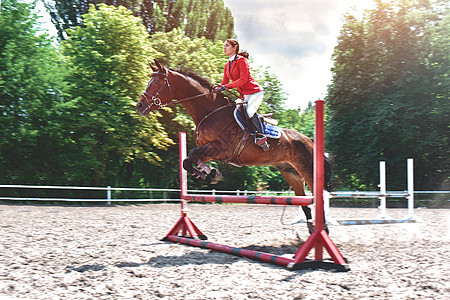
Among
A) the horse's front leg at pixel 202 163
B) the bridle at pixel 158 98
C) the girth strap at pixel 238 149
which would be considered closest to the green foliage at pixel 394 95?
the girth strap at pixel 238 149

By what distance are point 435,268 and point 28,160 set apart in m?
17.9

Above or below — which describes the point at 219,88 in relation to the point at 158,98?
above

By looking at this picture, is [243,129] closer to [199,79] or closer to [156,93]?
[199,79]

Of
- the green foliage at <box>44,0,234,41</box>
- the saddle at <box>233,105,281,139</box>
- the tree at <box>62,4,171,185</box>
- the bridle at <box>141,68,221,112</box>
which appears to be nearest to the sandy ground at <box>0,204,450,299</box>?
the saddle at <box>233,105,281,139</box>

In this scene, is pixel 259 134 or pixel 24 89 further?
pixel 24 89

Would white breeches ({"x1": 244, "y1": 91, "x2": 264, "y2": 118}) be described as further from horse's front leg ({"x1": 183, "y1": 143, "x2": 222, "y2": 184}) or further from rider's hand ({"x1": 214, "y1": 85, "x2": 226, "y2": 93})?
horse's front leg ({"x1": 183, "y1": 143, "x2": 222, "y2": 184})

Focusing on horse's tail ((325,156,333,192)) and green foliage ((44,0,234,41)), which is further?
green foliage ((44,0,234,41))

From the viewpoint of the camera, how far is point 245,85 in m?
6.00

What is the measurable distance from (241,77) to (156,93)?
1.34 m

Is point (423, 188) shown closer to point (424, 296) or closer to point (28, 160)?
point (28, 160)

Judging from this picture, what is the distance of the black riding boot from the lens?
5.88m

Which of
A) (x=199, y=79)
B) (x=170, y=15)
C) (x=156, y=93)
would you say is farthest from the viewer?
(x=170, y=15)

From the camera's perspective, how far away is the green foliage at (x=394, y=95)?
23047mm

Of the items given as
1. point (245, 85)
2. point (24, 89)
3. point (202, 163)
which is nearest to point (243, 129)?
point (245, 85)
